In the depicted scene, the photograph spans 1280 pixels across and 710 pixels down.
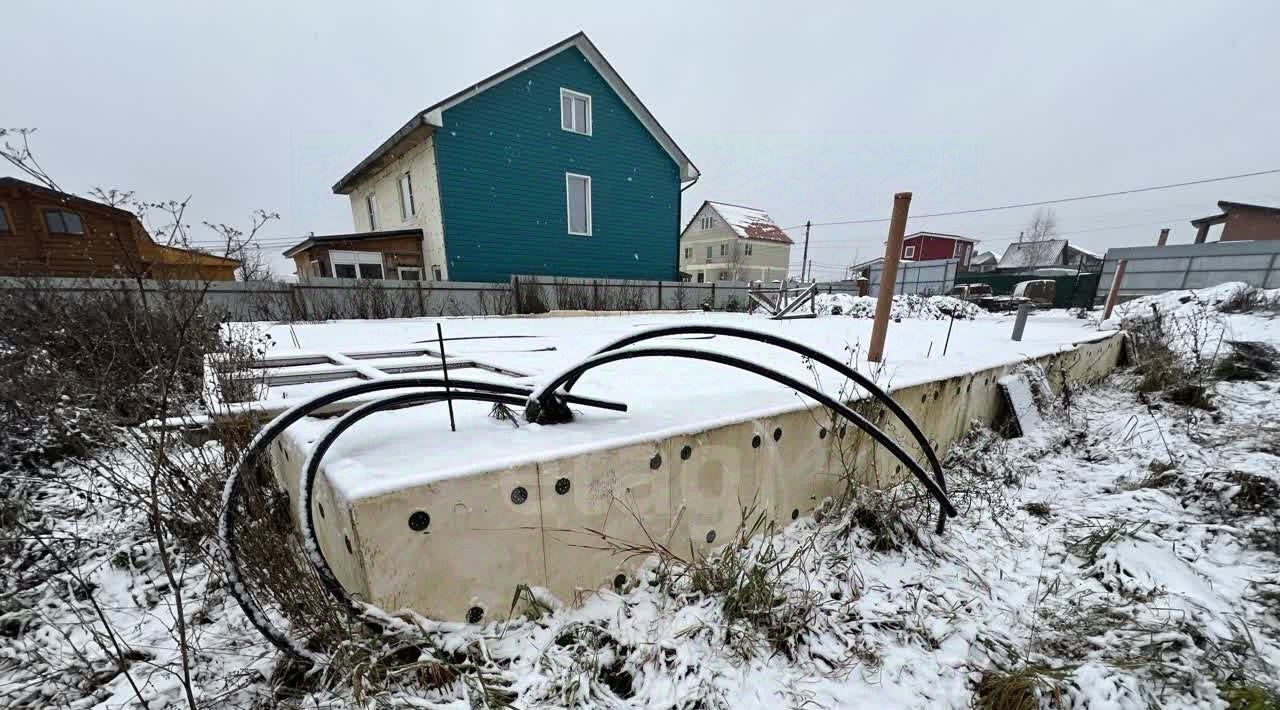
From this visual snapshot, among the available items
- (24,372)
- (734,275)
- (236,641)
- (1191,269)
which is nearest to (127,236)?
(24,372)

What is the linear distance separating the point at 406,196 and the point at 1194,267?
22463 millimetres

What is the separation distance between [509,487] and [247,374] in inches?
75.5

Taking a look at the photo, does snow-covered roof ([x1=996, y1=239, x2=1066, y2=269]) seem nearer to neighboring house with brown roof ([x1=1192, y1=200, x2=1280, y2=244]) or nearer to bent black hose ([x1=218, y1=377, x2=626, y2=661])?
neighboring house with brown roof ([x1=1192, y1=200, x2=1280, y2=244])

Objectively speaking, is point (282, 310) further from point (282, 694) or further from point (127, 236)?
point (127, 236)

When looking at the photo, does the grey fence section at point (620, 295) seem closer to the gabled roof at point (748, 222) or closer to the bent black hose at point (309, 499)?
the bent black hose at point (309, 499)

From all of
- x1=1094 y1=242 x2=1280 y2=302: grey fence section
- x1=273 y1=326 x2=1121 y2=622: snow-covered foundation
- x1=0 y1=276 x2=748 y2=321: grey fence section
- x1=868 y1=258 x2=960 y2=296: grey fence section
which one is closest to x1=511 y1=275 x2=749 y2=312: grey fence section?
x1=0 y1=276 x2=748 y2=321: grey fence section

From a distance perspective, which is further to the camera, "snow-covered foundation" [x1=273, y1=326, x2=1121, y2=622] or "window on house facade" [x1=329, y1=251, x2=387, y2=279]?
"window on house facade" [x1=329, y1=251, x2=387, y2=279]

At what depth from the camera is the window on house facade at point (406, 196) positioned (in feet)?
34.3

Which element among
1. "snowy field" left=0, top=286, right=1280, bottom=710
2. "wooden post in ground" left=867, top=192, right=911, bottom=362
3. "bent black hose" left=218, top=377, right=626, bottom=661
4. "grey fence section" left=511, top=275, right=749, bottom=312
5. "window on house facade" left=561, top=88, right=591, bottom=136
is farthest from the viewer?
"window on house facade" left=561, top=88, right=591, bottom=136

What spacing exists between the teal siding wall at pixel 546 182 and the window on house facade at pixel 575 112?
Answer: 5.6 inches

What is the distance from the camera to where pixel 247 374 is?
2.13 metres

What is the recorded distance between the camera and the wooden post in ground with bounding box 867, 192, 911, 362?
2.40 m

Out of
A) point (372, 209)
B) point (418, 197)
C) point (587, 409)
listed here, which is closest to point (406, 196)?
point (418, 197)

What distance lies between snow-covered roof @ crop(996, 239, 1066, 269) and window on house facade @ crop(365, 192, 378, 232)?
1410 inches
